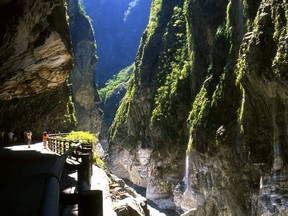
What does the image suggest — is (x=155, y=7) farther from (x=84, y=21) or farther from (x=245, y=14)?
(x=245, y=14)

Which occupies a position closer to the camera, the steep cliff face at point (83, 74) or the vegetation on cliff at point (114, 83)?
the steep cliff face at point (83, 74)

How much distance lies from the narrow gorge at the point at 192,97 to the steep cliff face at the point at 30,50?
0.24 ft

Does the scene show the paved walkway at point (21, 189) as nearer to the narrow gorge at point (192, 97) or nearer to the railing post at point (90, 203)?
the railing post at point (90, 203)

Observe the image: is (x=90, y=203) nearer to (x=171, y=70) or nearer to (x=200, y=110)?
(x=200, y=110)

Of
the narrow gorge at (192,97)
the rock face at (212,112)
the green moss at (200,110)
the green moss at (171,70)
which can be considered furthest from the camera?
the green moss at (171,70)

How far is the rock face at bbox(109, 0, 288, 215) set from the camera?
76.2ft

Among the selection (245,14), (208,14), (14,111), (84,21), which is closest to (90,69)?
(84,21)

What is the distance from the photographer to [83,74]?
78.6 m

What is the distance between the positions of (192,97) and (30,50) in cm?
3409

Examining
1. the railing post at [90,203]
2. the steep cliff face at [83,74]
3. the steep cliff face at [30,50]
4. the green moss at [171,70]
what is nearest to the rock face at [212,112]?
the green moss at [171,70]

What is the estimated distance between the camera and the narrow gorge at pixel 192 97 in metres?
21.5

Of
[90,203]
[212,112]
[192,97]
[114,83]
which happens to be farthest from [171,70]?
[114,83]

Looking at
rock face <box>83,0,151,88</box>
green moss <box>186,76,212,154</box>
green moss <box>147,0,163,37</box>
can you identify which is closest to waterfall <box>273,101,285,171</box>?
green moss <box>186,76,212,154</box>

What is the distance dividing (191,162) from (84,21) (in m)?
54.7
